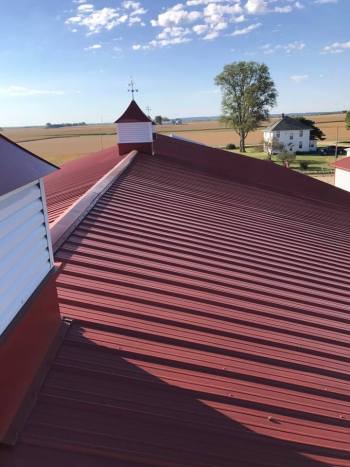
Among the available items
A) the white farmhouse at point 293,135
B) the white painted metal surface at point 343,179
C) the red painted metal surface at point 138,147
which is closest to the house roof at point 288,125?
the white farmhouse at point 293,135

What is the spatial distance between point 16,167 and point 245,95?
58270 mm

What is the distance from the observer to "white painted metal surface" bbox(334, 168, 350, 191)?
23.6 meters

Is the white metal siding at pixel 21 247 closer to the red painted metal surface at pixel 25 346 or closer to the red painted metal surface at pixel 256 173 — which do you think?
the red painted metal surface at pixel 25 346

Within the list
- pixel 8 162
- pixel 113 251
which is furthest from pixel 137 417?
pixel 113 251

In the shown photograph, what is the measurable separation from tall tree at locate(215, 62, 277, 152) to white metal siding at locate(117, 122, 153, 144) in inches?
1865

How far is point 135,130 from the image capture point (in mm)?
12344

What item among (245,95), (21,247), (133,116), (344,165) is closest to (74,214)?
(21,247)

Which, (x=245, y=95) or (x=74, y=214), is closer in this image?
(x=74, y=214)

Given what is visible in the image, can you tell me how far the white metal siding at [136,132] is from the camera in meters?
12.3

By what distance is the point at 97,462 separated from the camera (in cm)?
248

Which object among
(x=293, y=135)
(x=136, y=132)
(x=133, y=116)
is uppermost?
(x=133, y=116)

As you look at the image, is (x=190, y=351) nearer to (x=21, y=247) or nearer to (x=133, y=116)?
(x=21, y=247)

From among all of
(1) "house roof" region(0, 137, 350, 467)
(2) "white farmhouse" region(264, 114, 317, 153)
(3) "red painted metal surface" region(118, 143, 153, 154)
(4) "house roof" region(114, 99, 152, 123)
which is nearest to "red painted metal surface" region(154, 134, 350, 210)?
(3) "red painted metal surface" region(118, 143, 153, 154)

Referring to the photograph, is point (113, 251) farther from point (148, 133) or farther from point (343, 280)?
point (148, 133)
